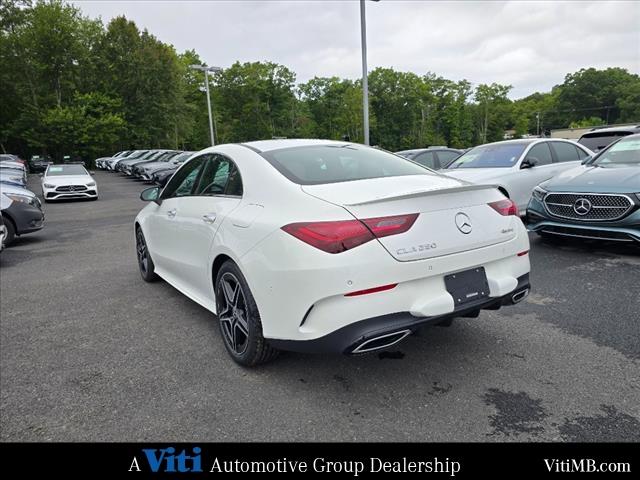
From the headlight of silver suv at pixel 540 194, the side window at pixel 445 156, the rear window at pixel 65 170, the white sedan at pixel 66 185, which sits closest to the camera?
the headlight of silver suv at pixel 540 194

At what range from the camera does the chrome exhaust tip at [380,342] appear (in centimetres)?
244

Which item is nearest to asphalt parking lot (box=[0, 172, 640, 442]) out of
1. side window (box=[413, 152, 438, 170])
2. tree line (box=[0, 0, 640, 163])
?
side window (box=[413, 152, 438, 170])

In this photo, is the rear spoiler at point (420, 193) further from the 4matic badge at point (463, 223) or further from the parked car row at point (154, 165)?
the parked car row at point (154, 165)

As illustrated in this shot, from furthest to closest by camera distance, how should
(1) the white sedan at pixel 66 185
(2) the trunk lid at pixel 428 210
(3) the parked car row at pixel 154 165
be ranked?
(3) the parked car row at pixel 154 165 < (1) the white sedan at pixel 66 185 < (2) the trunk lid at pixel 428 210

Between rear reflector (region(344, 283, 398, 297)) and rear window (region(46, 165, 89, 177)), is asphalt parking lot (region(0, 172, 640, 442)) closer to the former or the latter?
rear reflector (region(344, 283, 398, 297))

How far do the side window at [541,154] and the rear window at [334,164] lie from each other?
17.1ft

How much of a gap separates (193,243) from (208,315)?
34.6 inches

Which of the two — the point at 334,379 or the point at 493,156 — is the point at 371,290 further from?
the point at 493,156

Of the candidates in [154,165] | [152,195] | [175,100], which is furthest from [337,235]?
[175,100]

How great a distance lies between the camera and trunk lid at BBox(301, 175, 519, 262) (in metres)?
2.52
